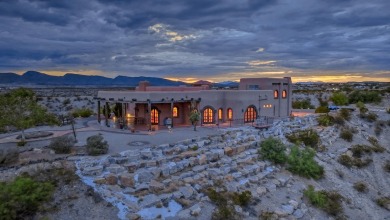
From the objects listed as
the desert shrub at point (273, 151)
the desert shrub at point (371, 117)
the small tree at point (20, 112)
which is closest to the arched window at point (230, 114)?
the desert shrub at point (273, 151)

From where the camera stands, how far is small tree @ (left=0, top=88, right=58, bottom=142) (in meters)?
21.1

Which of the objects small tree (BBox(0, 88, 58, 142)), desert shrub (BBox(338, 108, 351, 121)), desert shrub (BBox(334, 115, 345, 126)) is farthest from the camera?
desert shrub (BBox(338, 108, 351, 121))

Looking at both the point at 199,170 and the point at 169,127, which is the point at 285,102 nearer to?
the point at 169,127

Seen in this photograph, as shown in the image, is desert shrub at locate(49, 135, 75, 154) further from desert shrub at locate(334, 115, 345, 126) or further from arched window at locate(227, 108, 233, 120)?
desert shrub at locate(334, 115, 345, 126)

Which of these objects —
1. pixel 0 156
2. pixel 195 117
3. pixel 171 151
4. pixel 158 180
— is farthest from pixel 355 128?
pixel 0 156

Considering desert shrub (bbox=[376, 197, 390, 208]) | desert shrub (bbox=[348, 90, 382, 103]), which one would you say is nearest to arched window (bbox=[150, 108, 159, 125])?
desert shrub (bbox=[376, 197, 390, 208])

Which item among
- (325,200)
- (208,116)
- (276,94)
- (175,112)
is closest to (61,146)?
(175,112)

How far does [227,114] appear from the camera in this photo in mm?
31766

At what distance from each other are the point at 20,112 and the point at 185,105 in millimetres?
14384

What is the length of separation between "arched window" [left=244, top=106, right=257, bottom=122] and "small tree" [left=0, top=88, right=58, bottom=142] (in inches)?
719

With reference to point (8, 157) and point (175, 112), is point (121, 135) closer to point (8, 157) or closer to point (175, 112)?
point (175, 112)

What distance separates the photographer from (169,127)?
27188mm

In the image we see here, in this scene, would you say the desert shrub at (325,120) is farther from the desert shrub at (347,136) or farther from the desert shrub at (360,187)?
the desert shrub at (360,187)

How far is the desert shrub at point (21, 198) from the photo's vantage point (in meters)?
11.4
